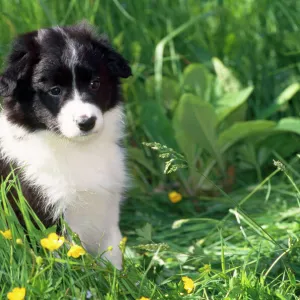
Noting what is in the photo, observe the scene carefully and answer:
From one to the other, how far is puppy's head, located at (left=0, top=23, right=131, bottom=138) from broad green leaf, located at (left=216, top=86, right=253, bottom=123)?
1200 millimetres

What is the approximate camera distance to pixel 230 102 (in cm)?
406

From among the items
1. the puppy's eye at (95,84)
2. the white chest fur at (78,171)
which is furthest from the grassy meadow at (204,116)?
the puppy's eye at (95,84)

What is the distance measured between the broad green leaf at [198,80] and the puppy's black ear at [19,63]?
151cm

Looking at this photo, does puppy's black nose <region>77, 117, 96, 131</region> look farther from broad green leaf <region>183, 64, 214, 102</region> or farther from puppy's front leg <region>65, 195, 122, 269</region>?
broad green leaf <region>183, 64, 214, 102</region>

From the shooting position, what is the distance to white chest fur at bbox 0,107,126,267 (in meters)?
2.85

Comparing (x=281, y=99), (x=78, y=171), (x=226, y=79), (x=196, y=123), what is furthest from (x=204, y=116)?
(x=78, y=171)

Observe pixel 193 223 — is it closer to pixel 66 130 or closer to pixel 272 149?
pixel 272 149

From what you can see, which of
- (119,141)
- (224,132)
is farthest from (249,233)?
(119,141)

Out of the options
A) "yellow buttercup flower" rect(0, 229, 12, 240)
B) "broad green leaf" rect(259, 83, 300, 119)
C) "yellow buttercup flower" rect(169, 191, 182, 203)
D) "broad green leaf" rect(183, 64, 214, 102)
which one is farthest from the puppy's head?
"broad green leaf" rect(259, 83, 300, 119)

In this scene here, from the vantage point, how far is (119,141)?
314 cm

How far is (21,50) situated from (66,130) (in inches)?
15.7

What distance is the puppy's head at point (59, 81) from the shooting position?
8.86 feet

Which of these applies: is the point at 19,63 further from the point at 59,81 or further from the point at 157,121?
the point at 157,121

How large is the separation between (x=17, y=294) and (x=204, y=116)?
190 cm
